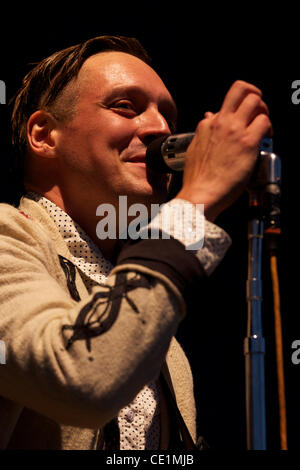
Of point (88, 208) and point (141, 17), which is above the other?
point (141, 17)

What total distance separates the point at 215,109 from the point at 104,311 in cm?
152

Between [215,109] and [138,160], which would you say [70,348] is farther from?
[215,109]

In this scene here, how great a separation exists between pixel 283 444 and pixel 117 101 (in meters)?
0.84

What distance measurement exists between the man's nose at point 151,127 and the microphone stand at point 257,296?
39 cm

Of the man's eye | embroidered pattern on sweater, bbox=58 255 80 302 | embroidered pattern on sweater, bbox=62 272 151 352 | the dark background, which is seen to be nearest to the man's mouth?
the man's eye

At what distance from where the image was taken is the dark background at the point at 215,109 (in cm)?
212

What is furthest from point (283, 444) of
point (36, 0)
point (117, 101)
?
point (36, 0)

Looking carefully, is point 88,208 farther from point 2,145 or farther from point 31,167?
point 2,145

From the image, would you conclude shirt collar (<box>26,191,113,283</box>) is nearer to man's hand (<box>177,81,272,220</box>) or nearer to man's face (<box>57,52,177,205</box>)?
man's face (<box>57,52,177,205</box>)

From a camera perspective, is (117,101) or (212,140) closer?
(212,140)

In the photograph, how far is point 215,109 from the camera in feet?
7.25

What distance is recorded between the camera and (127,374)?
2.65 feet

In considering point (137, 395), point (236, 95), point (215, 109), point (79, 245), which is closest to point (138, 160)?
point (79, 245)
